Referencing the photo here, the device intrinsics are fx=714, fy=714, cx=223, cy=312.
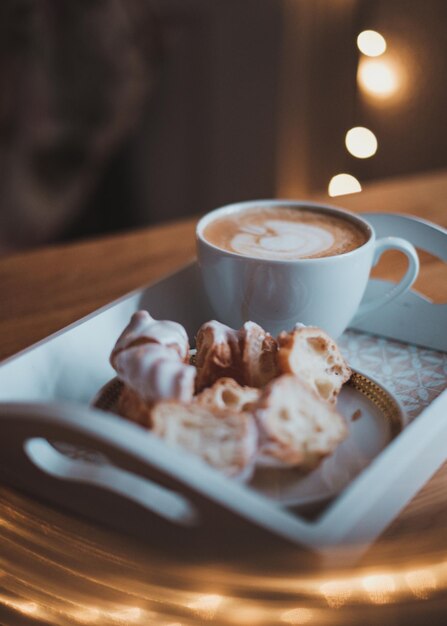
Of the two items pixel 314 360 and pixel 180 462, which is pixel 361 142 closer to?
pixel 314 360

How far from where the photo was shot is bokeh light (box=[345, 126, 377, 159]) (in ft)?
3.70

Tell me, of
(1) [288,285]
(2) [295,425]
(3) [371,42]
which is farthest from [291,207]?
(2) [295,425]

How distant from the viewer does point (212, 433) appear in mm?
468

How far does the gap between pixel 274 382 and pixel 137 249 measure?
0.67 m

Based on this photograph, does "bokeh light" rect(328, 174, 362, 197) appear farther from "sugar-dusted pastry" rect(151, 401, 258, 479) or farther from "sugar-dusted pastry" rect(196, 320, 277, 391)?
"sugar-dusted pastry" rect(151, 401, 258, 479)

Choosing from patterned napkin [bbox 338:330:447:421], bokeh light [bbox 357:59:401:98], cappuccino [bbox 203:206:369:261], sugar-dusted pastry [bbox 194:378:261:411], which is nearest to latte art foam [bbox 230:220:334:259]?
cappuccino [bbox 203:206:369:261]

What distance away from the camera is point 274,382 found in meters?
0.50

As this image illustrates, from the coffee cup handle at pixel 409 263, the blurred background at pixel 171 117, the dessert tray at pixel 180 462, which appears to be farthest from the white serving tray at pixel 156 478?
the blurred background at pixel 171 117

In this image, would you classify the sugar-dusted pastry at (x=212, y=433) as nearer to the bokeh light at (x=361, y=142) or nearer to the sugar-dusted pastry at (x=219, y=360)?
the sugar-dusted pastry at (x=219, y=360)

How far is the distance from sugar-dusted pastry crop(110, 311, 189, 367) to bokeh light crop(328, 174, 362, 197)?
2.55 ft

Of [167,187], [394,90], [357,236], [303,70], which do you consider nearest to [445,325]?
[357,236]

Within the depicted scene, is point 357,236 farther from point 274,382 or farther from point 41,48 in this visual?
point 41,48

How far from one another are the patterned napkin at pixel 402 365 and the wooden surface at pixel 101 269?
98mm

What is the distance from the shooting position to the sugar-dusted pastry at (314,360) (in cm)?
56
